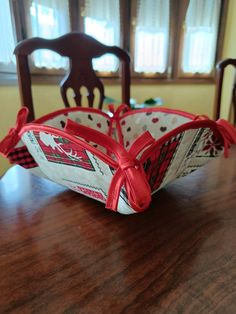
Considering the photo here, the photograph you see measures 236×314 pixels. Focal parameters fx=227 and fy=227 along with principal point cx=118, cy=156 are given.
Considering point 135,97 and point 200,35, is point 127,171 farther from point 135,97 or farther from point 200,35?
point 200,35

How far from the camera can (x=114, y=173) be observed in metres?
0.25

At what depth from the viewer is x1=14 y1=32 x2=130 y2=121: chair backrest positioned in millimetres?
674

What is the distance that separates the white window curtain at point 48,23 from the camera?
55.3 inches

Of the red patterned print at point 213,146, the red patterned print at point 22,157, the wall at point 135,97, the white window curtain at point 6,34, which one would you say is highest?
the white window curtain at point 6,34

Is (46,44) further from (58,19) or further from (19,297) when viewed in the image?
(58,19)

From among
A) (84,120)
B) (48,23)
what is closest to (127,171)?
(84,120)

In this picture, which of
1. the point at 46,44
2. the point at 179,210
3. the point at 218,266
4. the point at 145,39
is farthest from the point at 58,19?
the point at 218,266

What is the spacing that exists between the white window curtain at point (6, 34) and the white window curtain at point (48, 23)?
0.42ft

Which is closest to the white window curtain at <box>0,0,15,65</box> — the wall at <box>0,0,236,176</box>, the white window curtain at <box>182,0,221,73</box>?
the wall at <box>0,0,236,176</box>

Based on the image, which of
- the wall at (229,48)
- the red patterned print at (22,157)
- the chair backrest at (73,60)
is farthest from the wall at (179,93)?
the red patterned print at (22,157)

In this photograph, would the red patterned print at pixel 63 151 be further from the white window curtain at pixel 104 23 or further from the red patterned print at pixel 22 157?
the white window curtain at pixel 104 23

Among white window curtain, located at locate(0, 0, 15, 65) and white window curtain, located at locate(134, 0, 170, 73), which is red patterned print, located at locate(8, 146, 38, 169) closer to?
white window curtain, located at locate(0, 0, 15, 65)

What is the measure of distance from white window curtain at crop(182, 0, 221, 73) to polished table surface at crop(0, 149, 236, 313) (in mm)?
1965

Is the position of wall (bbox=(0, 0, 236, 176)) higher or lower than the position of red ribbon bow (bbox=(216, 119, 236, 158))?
lower
